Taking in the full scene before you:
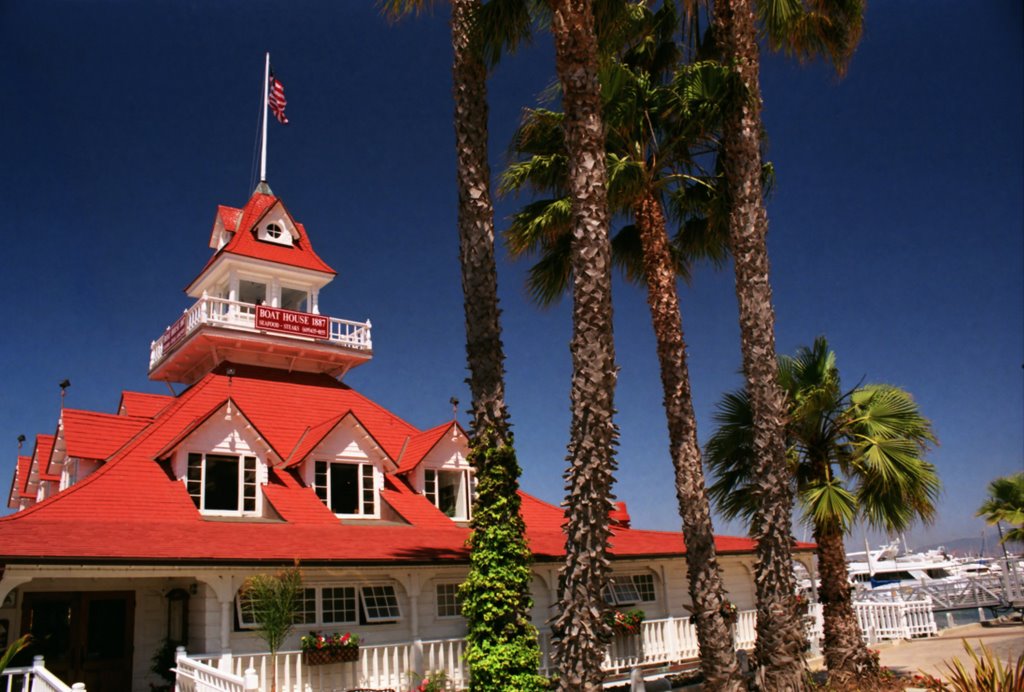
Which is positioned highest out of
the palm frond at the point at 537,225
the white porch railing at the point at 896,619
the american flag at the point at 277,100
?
the american flag at the point at 277,100

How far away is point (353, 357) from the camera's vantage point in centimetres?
2600

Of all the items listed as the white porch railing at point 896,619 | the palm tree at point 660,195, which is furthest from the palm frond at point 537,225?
the white porch railing at point 896,619

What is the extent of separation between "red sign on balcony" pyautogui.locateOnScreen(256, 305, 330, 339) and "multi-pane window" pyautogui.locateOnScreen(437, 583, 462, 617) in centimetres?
955

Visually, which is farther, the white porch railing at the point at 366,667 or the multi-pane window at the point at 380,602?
the multi-pane window at the point at 380,602

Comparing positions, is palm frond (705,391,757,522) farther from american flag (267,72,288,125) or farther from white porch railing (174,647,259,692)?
american flag (267,72,288,125)

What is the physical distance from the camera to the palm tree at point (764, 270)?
13.8 m

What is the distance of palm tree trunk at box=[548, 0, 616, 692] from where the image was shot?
11.0 metres

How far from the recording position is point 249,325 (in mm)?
24250

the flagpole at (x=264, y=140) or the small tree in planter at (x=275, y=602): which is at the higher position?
the flagpole at (x=264, y=140)

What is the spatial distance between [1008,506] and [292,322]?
29455 mm

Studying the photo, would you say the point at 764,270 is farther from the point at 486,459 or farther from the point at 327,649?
the point at 327,649

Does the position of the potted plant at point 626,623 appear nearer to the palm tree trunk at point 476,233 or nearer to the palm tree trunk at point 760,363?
the palm tree trunk at point 760,363

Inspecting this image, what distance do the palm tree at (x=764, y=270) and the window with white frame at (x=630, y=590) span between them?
350 inches

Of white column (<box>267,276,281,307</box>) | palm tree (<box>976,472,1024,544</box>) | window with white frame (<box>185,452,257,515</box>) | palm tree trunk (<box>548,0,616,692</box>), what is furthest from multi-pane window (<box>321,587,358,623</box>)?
palm tree (<box>976,472,1024,544</box>)
